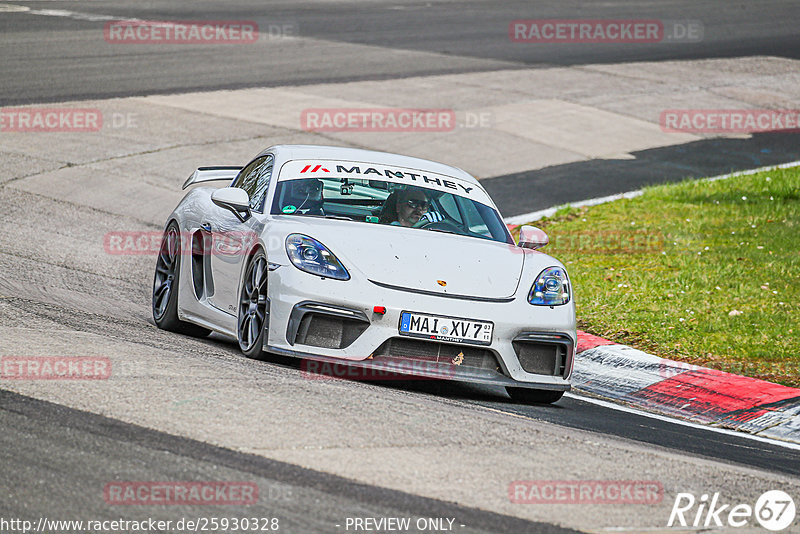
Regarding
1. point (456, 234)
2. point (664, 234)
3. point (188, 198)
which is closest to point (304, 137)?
point (664, 234)

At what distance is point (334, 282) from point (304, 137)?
10.6m

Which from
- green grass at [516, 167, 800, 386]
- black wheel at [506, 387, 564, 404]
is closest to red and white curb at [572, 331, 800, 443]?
green grass at [516, 167, 800, 386]

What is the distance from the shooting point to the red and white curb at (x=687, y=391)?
291 inches

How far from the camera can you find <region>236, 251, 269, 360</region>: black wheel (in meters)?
7.11

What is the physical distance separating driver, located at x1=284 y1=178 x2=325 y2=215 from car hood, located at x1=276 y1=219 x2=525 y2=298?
0.94 ft

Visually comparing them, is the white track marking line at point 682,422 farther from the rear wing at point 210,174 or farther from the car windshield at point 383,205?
the rear wing at point 210,174

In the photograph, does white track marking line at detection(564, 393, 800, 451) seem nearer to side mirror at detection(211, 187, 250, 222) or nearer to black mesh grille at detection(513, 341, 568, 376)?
black mesh grille at detection(513, 341, 568, 376)

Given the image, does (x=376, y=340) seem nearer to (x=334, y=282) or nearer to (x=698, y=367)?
(x=334, y=282)

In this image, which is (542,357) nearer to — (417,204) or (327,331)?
(327,331)

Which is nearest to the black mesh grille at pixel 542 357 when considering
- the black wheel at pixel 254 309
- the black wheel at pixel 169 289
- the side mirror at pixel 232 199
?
the black wheel at pixel 254 309

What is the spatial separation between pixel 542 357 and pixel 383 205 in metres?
1.62

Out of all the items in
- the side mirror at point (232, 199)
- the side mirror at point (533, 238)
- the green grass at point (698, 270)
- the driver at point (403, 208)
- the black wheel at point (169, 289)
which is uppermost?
the side mirror at point (232, 199)

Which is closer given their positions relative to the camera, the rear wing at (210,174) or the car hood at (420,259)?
the car hood at (420,259)

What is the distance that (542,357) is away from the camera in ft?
23.6
